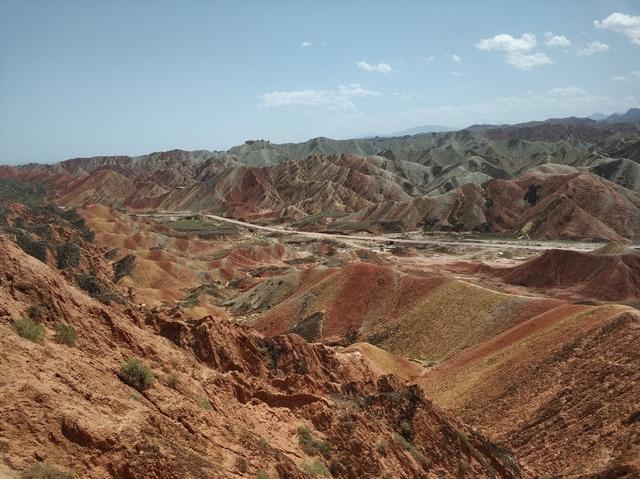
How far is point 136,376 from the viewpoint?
12820 millimetres

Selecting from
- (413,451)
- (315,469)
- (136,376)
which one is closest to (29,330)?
(136,376)

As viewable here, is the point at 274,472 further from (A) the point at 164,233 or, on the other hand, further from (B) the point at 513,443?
(A) the point at 164,233

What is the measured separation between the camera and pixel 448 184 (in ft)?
507

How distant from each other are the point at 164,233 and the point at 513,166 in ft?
441

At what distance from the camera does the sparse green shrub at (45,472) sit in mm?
8352

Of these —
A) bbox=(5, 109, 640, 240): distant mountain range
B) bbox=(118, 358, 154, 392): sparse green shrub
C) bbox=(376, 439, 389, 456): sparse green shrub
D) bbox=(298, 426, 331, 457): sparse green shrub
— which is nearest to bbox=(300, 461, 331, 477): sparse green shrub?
bbox=(298, 426, 331, 457): sparse green shrub

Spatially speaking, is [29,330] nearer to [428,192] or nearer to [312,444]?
[312,444]

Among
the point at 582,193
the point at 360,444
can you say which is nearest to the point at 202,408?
the point at 360,444

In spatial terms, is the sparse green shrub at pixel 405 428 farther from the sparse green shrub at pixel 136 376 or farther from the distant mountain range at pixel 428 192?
the distant mountain range at pixel 428 192

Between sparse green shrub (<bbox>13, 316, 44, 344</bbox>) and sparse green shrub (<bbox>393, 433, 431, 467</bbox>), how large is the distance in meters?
11.5

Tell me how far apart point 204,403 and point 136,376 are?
6.54ft

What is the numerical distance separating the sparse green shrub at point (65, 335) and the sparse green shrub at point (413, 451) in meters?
10.7

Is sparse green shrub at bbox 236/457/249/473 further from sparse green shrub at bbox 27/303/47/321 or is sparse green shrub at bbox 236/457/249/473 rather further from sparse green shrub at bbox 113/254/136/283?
sparse green shrub at bbox 113/254/136/283

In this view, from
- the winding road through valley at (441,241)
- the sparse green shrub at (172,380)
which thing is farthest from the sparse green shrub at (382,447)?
the winding road through valley at (441,241)
